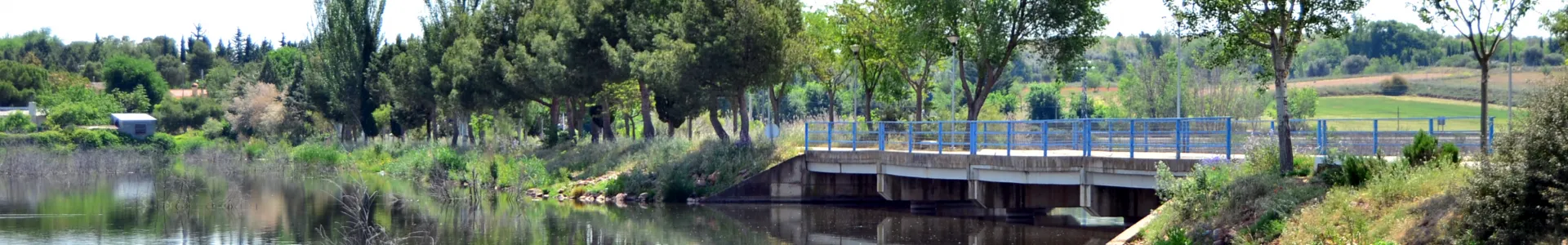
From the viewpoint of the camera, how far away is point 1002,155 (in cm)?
2791

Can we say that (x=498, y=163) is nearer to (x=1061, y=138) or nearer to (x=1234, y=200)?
(x=1061, y=138)

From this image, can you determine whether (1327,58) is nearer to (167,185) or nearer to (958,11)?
(958,11)

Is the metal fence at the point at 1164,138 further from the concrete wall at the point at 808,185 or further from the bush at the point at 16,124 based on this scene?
the bush at the point at 16,124

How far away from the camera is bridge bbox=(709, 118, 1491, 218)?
22922 millimetres

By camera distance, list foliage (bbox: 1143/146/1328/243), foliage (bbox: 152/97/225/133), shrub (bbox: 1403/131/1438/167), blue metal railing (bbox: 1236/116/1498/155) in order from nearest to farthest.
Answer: foliage (bbox: 1143/146/1328/243)
shrub (bbox: 1403/131/1438/167)
blue metal railing (bbox: 1236/116/1498/155)
foliage (bbox: 152/97/225/133)

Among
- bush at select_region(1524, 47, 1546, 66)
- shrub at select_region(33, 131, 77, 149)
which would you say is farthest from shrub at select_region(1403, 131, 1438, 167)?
bush at select_region(1524, 47, 1546, 66)

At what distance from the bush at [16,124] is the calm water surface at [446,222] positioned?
42719 mm

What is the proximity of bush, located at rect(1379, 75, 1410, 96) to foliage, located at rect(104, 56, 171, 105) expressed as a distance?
94.1 metres

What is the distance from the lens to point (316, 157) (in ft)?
216

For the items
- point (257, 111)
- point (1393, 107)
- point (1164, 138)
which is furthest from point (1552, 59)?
point (257, 111)

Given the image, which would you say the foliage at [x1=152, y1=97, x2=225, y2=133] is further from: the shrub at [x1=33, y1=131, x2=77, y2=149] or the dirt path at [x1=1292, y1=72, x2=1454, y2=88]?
the dirt path at [x1=1292, y1=72, x2=1454, y2=88]

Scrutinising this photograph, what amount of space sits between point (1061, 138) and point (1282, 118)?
11.0m

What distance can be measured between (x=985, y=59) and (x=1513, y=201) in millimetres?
24018

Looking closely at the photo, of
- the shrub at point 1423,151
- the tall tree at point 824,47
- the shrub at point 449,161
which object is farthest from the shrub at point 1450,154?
the shrub at point 449,161
